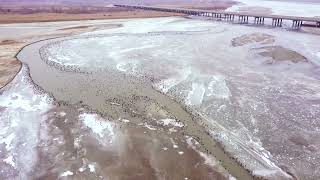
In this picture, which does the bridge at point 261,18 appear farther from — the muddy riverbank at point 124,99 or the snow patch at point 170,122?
the snow patch at point 170,122

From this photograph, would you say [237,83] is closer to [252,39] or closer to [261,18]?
[252,39]

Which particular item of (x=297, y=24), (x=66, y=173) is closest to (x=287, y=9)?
(x=297, y=24)

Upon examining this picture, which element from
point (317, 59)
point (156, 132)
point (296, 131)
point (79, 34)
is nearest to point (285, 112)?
point (296, 131)

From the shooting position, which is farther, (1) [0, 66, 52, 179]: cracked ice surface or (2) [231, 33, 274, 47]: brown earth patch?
(2) [231, 33, 274, 47]: brown earth patch

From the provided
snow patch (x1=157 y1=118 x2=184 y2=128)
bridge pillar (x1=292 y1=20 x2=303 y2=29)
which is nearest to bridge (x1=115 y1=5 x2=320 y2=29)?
bridge pillar (x1=292 y1=20 x2=303 y2=29)

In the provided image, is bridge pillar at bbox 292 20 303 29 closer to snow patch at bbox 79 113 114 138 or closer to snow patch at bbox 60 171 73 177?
snow patch at bbox 79 113 114 138

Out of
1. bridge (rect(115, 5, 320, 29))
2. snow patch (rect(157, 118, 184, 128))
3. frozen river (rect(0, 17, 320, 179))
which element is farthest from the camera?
bridge (rect(115, 5, 320, 29))

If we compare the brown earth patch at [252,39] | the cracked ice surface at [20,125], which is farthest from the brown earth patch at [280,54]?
the cracked ice surface at [20,125]

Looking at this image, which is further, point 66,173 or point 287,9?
point 287,9
